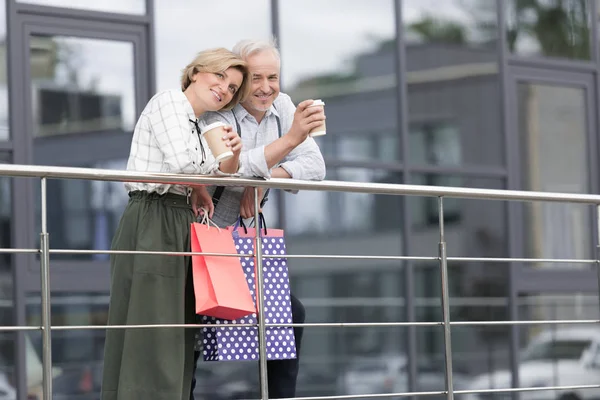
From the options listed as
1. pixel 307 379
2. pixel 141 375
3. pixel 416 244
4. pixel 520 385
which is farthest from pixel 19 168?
pixel 520 385

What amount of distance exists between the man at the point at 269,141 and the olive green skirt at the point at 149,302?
0.24 meters

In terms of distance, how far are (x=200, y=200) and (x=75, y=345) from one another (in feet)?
8.04

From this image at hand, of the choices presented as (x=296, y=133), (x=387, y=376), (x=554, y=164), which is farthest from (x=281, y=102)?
(x=554, y=164)

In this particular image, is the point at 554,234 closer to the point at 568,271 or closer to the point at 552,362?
the point at 568,271

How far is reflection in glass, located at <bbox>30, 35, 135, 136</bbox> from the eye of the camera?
20.5ft

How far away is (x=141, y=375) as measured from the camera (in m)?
3.87

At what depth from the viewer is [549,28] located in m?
8.28

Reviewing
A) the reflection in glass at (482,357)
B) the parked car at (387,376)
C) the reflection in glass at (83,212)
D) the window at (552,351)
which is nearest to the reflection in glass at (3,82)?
the reflection in glass at (83,212)

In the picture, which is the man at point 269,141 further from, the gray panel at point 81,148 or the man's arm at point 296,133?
the gray panel at point 81,148

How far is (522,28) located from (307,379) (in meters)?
2.96

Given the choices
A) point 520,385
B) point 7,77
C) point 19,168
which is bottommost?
point 520,385

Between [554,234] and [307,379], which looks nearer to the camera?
[307,379]

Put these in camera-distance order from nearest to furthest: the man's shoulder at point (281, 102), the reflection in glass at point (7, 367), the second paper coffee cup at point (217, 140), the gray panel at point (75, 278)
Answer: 1. the second paper coffee cup at point (217, 140)
2. the man's shoulder at point (281, 102)
3. the reflection in glass at point (7, 367)
4. the gray panel at point (75, 278)

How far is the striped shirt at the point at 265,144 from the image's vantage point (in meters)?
4.16
